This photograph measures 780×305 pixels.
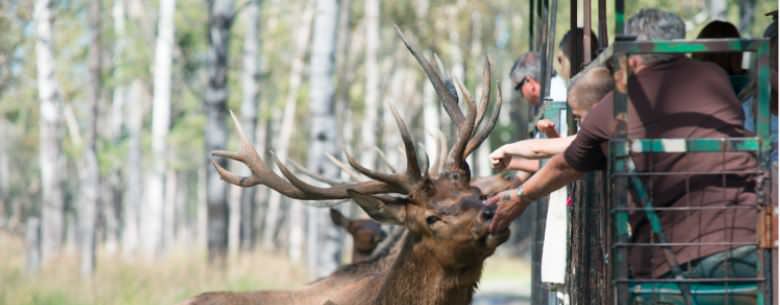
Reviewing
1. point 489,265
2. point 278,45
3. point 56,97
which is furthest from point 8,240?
point 278,45

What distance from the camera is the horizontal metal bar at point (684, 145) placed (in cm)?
588

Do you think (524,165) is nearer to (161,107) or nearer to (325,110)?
(325,110)

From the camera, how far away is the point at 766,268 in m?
5.75

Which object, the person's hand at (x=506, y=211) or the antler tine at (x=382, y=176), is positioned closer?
the person's hand at (x=506, y=211)

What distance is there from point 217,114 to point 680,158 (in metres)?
15.1

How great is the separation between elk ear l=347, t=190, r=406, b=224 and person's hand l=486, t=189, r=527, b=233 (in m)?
0.77

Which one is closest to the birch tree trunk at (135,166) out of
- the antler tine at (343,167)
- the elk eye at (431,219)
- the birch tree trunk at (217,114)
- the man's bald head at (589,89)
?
the birch tree trunk at (217,114)

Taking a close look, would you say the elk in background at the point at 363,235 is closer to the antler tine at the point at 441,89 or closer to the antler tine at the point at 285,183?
the antler tine at the point at 285,183

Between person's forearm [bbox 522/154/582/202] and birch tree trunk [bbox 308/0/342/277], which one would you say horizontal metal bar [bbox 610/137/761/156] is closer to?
person's forearm [bbox 522/154/582/202]

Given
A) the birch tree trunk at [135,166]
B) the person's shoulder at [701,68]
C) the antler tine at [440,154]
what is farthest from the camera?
the birch tree trunk at [135,166]

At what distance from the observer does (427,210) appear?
757 cm

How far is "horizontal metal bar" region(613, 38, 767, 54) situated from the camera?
5.84 m

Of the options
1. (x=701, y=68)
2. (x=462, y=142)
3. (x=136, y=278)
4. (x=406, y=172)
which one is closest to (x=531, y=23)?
(x=462, y=142)

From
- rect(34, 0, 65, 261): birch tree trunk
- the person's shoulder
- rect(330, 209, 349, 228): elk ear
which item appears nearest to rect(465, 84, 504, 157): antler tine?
the person's shoulder
